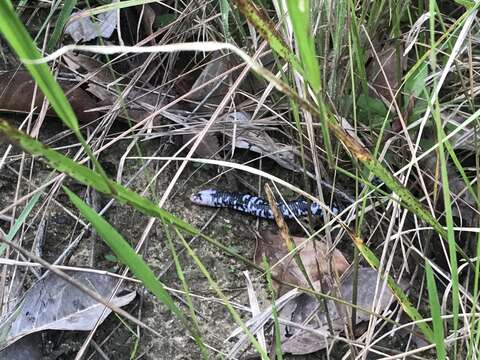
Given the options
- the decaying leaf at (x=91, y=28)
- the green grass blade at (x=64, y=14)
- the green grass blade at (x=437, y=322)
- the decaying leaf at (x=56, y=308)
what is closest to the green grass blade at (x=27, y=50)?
the green grass blade at (x=437, y=322)

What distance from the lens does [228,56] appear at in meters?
1.67

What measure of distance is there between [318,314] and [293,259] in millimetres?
154

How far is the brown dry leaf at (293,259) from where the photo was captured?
1465mm

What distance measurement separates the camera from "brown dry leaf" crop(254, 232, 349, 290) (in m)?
1.46

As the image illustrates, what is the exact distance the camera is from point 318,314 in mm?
1407

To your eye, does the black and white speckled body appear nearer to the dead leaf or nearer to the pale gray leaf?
the dead leaf

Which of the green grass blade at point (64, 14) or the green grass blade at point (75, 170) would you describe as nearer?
the green grass blade at point (75, 170)

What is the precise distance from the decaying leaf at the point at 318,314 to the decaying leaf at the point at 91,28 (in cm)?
93

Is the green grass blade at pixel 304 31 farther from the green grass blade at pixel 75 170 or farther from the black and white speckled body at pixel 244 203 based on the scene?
the black and white speckled body at pixel 244 203

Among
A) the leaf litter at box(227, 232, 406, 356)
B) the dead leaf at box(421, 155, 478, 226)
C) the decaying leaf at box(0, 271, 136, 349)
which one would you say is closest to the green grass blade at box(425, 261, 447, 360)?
the leaf litter at box(227, 232, 406, 356)

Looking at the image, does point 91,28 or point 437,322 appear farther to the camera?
point 91,28

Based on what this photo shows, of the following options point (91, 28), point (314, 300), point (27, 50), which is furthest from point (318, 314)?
point (91, 28)

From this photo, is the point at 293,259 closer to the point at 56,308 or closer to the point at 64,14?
the point at 56,308

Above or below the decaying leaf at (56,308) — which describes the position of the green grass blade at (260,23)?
above
